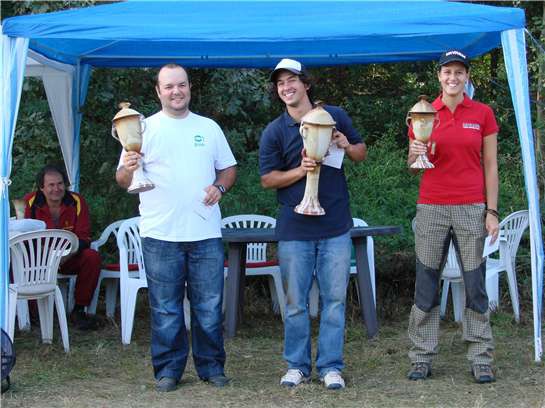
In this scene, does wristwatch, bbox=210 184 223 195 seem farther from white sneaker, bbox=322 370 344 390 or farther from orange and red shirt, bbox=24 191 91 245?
orange and red shirt, bbox=24 191 91 245

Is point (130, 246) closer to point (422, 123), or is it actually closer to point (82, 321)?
point (82, 321)

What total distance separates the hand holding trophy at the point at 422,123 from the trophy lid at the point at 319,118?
1.47 ft

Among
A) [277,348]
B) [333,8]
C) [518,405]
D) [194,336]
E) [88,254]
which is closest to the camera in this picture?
[518,405]


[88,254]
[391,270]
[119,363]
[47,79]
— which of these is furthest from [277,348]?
[47,79]

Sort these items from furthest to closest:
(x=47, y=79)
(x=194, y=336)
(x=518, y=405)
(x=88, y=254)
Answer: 1. (x=47, y=79)
2. (x=88, y=254)
3. (x=194, y=336)
4. (x=518, y=405)

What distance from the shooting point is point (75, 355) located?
18.6ft

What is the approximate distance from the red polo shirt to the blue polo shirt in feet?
1.49

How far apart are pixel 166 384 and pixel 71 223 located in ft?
7.60

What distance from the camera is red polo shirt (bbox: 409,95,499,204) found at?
14.8 feet

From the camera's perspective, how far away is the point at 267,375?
510 centimetres

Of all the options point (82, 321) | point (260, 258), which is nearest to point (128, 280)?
point (82, 321)

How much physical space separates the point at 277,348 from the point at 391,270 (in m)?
2.12

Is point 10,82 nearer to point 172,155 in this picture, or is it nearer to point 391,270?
point 172,155

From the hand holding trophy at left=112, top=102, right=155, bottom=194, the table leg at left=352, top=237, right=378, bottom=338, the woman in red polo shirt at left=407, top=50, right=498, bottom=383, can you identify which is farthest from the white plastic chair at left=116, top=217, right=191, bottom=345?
the woman in red polo shirt at left=407, top=50, right=498, bottom=383
